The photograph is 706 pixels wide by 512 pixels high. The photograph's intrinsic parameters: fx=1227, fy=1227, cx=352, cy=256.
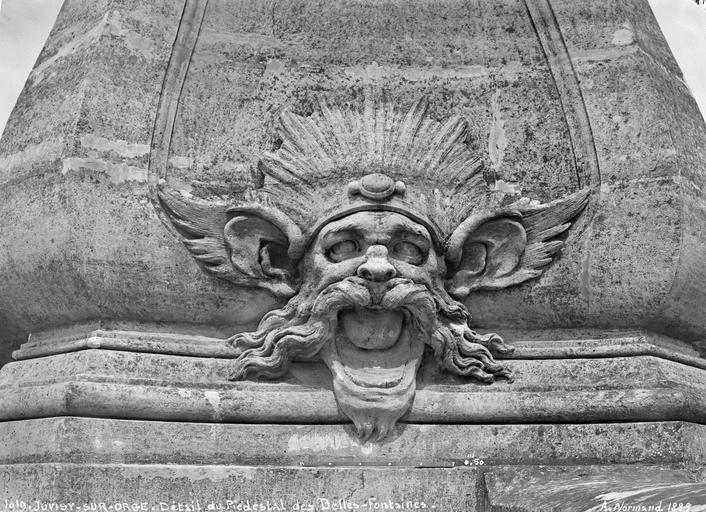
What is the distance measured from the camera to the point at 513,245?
5594mm

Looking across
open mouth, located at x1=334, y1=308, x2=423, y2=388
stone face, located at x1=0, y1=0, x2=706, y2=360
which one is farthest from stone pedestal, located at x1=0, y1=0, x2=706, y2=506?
open mouth, located at x1=334, y1=308, x2=423, y2=388

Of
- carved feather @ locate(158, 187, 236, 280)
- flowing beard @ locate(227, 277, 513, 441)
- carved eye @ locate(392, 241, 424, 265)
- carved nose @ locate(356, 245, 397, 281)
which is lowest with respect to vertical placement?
flowing beard @ locate(227, 277, 513, 441)

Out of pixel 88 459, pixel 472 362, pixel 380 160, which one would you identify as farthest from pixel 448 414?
pixel 88 459

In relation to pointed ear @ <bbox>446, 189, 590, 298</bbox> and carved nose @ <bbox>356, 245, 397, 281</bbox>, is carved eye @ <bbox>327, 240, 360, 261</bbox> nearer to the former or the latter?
carved nose @ <bbox>356, 245, 397, 281</bbox>

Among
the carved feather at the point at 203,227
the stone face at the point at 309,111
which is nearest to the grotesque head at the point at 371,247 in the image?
the carved feather at the point at 203,227

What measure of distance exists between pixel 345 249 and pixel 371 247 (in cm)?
16

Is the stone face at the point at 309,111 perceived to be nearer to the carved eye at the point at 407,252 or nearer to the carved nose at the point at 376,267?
the carved eye at the point at 407,252

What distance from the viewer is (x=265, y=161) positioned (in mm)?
5648

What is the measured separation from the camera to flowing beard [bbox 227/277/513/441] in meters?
5.23

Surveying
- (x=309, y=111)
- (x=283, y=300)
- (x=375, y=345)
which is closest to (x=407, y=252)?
(x=375, y=345)

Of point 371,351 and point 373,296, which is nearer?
point 373,296

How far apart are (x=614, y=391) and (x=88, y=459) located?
2241 millimetres

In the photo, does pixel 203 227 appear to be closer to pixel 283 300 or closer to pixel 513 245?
pixel 283 300

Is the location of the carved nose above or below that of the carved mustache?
above
